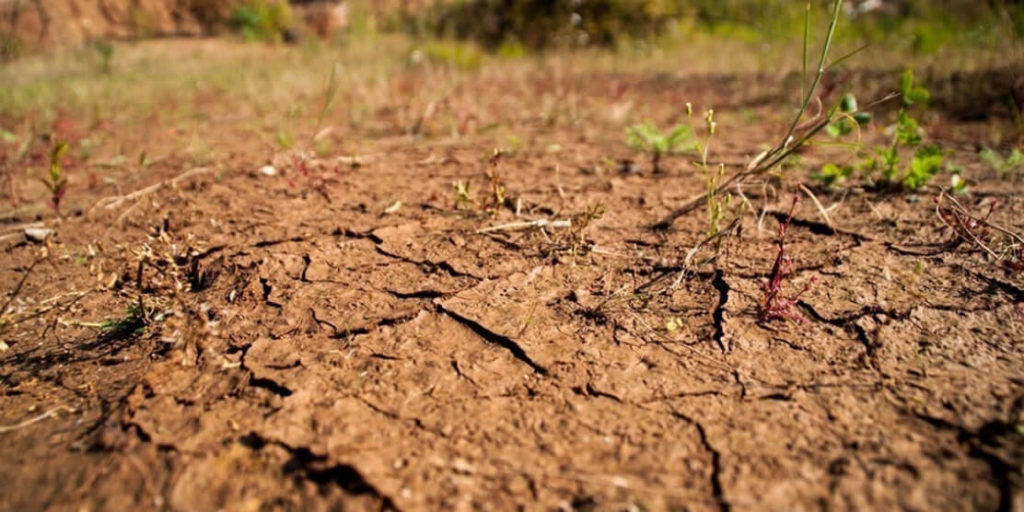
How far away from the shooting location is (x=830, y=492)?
107 cm

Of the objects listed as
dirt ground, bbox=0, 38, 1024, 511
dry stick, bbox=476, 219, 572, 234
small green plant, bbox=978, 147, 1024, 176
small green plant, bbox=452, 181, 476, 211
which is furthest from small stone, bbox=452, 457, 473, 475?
small green plant, bbox=978, 147, 1024, 176

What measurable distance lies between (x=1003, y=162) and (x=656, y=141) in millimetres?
1389

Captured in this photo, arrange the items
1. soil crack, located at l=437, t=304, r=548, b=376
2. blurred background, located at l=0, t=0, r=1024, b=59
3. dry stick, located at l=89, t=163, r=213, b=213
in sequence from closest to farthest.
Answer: soil crack, located at l=437, t=304, r=548, b=376
dry stick, located at l=89, t=163, r=213, b=213
blurred background, located at l=0, t=0, r=1024, b=59

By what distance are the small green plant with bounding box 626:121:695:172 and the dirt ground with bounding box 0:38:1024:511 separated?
0.10 metres

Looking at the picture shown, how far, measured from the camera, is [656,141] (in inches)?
104

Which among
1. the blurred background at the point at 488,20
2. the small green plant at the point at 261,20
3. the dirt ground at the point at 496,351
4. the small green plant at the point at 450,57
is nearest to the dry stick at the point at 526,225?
the dirt ground at the point at 496,351

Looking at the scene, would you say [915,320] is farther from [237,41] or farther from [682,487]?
[237,41]

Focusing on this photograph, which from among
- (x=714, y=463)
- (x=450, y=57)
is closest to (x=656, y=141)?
(x=714, y=463)

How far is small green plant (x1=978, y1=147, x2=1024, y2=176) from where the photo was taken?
239cm

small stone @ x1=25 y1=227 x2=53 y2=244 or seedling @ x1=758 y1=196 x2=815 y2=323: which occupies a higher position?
seedling @ x1=758 y1=196 x2=815 y2=323

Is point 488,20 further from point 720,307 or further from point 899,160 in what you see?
point 720,307

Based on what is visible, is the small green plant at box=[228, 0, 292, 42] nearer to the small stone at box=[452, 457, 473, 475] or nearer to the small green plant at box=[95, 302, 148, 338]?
the small green plant at box=[95, 302, 148, 338]

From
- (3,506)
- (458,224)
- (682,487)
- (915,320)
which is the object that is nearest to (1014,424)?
(915,320)

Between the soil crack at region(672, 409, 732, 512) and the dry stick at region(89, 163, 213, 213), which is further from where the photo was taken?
the dry stick at region(89, 163, 213, 213)
